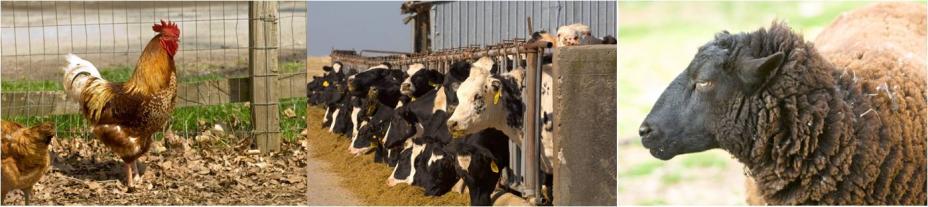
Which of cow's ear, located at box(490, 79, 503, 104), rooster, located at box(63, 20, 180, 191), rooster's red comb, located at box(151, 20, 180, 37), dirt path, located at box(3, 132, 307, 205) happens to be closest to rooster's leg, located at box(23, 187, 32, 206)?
dirt path, located at box(3, 132, 307, 205)

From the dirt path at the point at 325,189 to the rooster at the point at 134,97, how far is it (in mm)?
1156

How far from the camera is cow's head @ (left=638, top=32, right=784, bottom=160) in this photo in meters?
4.47

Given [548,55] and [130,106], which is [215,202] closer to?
[130,106]

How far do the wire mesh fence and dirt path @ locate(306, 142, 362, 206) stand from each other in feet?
1.54

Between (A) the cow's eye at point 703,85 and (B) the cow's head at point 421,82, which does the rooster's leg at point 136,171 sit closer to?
(B) the cow's head at point 421,82

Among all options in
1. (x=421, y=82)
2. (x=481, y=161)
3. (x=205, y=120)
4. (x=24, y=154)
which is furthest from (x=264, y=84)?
(x=481, y=161)

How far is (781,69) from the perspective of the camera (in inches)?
175

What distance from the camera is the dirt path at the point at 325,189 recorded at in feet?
23.7

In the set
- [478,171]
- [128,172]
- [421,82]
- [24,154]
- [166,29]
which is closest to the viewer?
[24,154]

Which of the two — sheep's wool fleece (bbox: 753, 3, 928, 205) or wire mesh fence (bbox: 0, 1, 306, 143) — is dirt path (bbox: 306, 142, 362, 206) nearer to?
wire mesh fence (bbox: 0, 1, 306, 143)

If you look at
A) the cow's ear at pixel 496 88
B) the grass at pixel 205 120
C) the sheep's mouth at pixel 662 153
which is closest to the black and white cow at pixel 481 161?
the cow's ear at pixel 496 88

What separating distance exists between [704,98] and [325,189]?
3707 millimetres

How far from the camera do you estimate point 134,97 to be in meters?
6.57

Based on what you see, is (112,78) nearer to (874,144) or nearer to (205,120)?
(205,120)
